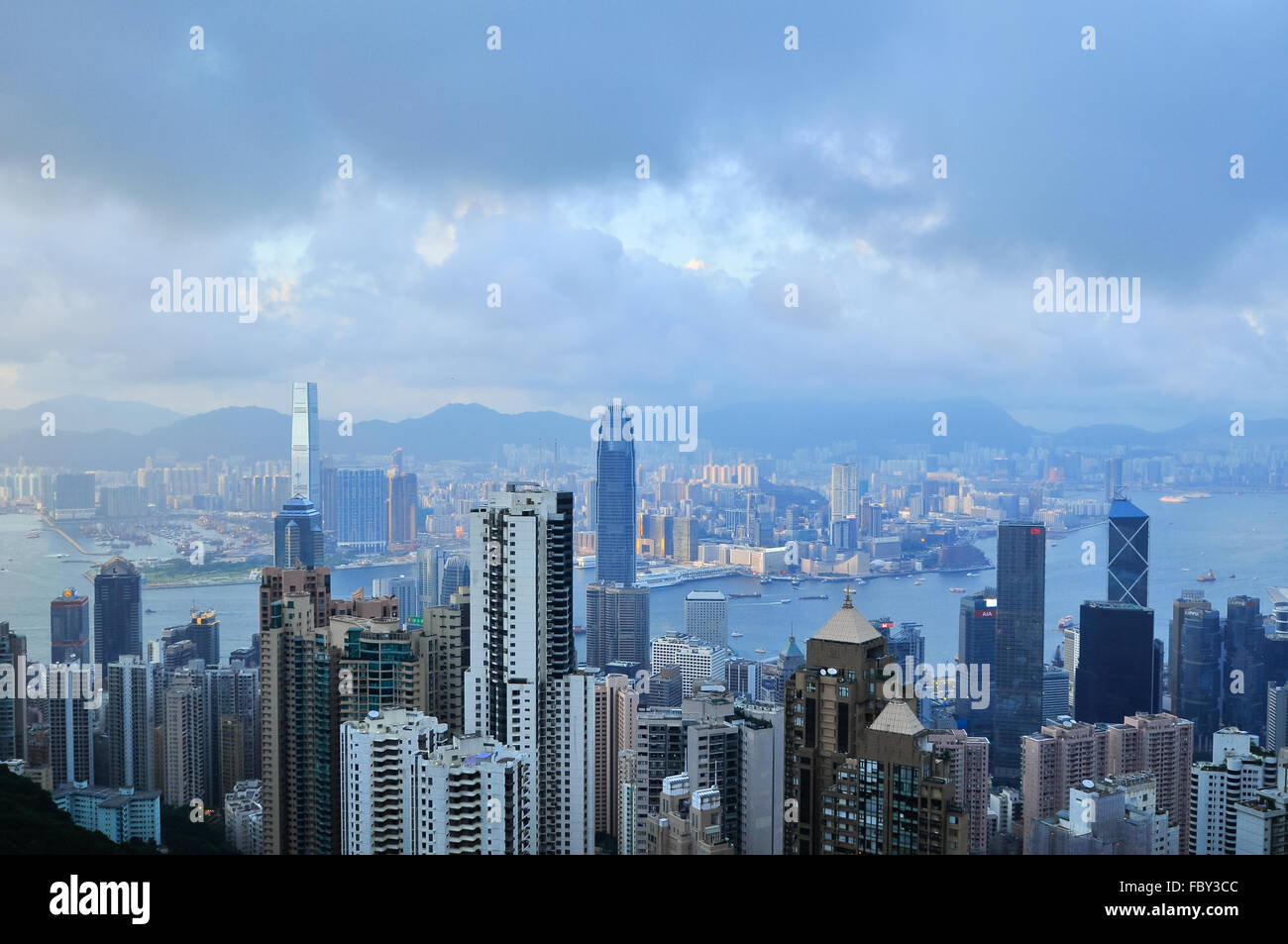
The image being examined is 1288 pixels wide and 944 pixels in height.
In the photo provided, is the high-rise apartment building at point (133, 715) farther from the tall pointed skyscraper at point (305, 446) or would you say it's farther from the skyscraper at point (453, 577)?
the skyscraper at point (453, 577)

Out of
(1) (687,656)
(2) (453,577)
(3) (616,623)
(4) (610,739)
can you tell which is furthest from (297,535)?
(1) (687,656)

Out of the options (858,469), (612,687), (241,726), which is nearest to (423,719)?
(612,687)

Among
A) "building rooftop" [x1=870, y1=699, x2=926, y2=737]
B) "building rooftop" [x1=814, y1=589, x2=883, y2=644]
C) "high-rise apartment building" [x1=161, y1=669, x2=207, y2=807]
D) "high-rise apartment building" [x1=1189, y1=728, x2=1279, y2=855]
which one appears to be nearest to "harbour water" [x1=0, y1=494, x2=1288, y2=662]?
"high-rise apartment building" [x1=161, y1=669, x2=207, y2=807]

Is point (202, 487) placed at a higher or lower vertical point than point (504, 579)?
higher

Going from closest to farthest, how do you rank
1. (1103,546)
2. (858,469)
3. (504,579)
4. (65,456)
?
(504,579) → (65,456) → (858,469) → (1103,546)

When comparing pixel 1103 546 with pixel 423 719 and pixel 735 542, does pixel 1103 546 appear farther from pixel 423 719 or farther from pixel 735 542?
pixel 423 719

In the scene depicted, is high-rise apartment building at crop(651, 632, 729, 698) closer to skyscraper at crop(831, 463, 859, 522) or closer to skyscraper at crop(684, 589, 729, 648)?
skyscraper at crop(684, 589, 729, 648)

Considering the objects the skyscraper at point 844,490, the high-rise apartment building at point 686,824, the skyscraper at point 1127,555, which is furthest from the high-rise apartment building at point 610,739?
the skyscraper at point 1127,555
